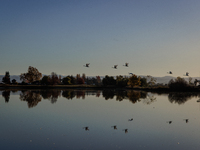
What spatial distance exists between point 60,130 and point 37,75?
4407 inches

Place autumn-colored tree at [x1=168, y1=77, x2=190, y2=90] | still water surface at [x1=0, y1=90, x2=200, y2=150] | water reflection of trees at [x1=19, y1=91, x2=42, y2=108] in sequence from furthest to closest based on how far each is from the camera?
1. autumn-colored tree at [x1=168, y1=77, x2=190, y2=90]
2. water reflection of trees at [x1=19, y1=91, x2=42, y2=108]
3. still water surface at [x1=0, y1=90, x2=200, y2=150]

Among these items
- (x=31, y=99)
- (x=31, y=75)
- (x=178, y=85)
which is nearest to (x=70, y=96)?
(x=31, y=99)

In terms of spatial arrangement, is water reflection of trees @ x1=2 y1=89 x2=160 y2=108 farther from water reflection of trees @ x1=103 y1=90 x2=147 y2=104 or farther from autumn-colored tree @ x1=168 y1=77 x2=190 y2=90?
autumn-colored tree @ x1=168 y1=77 x2=190 y2=90

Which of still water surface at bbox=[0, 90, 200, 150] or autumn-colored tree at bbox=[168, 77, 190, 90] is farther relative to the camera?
autumn-colored tree at bbox=[168, 77, 190, 90]

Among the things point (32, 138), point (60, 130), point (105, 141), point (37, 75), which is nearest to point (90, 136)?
point (105, 141)

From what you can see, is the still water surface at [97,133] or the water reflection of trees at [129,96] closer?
the still water surface at [97,133]

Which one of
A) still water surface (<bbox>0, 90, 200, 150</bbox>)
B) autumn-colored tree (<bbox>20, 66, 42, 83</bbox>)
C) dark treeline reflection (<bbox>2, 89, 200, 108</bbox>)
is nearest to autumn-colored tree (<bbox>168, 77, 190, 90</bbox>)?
dark treeline reflection (<bbox>2, 89, 200, 108</bbox>)

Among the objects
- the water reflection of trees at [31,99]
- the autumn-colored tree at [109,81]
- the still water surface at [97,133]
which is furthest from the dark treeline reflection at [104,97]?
the autumn-colored tree at [109,81]

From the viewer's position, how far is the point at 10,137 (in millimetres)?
15430

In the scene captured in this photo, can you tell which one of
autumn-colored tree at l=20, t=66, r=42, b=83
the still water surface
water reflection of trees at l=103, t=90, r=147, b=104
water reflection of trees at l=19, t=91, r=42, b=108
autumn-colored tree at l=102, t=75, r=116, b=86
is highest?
autumn-colored tree at l=20, t=66, r=42, b=83

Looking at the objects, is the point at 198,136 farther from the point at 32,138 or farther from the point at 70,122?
the point at 32,138

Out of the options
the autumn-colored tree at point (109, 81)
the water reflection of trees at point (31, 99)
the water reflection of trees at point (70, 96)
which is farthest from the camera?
the autumn-colored tree at point (109, 81)

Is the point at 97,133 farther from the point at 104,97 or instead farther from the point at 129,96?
the point at 129,96

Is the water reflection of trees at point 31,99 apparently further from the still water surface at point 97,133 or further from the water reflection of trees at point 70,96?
the still water surface at point 97,133
